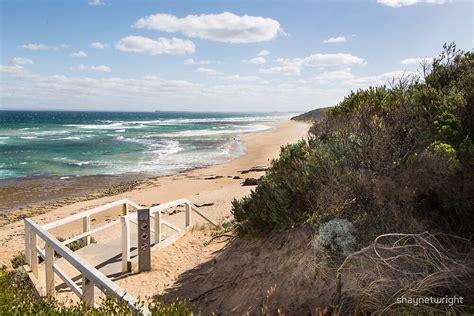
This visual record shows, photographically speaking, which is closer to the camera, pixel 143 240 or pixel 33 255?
pixel 33 255

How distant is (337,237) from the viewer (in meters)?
4.77

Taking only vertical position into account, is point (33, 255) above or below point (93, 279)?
below

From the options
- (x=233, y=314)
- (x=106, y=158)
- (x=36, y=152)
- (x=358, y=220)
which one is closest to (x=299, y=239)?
(x=358, y=220)

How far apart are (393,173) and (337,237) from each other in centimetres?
105

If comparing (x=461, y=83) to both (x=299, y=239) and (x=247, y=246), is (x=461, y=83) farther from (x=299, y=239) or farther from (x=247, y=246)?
(x=247, y=246)

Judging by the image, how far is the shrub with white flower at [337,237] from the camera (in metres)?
4.65

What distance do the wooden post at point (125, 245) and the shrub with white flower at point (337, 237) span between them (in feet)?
10.4

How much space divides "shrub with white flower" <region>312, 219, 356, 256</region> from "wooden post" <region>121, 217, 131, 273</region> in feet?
10.4

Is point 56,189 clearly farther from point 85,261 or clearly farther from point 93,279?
point 93,279

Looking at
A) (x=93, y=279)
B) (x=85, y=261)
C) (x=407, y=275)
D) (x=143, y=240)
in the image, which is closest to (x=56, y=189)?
(x=143, y=240)

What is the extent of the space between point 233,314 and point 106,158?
30136 mm

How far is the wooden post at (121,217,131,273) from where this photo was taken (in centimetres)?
661

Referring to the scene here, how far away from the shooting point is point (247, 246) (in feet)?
22.0

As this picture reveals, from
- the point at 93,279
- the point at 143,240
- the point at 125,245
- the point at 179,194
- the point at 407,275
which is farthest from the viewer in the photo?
the point at 179,194
